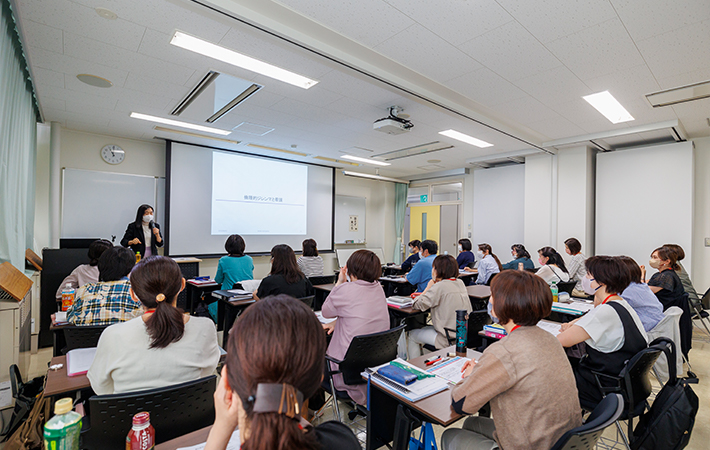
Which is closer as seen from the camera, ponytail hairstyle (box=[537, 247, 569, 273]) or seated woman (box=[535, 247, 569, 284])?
seated woman (box=[535, 247, 569, 284])

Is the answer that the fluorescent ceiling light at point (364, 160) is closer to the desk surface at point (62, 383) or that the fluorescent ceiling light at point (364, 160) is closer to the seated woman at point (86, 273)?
the seated woman at point (86, 273)

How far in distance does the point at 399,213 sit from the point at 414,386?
27.1 ft

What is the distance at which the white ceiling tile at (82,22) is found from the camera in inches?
90.7

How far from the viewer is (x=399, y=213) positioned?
9.76 meters

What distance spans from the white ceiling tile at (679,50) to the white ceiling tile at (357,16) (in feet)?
6.38

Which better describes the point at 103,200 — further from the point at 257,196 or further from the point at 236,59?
the point at 236,59

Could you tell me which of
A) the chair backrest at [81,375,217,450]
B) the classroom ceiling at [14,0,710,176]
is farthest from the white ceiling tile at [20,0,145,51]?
the chair backrest at [81,375,217,450]

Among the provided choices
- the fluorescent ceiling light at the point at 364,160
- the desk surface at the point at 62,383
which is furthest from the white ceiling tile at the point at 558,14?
the fluorescent ceiling light at the point at 364,160

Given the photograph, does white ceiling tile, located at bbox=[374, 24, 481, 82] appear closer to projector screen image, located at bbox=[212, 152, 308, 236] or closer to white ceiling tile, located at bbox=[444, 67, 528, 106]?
white ceiling tile, located at bbox=[444, 67, 528, 106]

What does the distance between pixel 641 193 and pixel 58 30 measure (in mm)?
7468

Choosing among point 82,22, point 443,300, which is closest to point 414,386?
point 443,300

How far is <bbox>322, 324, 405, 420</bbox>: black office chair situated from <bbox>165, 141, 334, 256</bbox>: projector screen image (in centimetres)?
467

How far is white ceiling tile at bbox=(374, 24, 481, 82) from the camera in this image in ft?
8.87

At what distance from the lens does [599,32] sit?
260 cm
